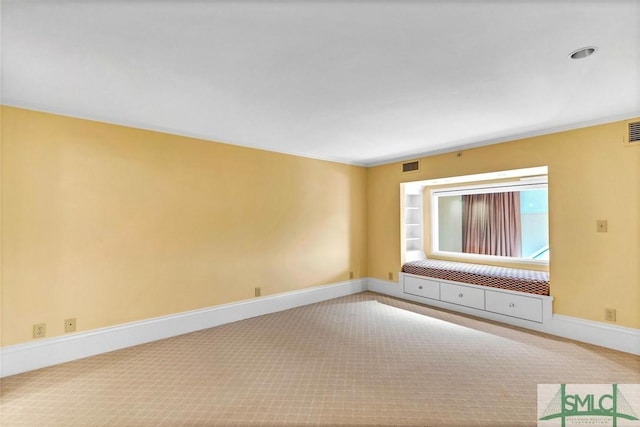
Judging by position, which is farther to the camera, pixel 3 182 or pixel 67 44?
pixel 3 182

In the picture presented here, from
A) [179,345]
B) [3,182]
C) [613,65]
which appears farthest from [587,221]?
[3,182]

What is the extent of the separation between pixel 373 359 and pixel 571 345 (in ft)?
7.21

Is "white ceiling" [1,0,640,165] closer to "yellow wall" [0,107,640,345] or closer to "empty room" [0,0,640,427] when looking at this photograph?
"empty room" [0,0,640,427]

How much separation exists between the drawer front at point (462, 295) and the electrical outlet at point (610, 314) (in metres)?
1.24

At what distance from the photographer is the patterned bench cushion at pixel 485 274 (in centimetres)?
366

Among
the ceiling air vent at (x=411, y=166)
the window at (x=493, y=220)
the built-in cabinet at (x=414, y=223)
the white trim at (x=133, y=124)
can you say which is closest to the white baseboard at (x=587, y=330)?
the window at (x=493, y=220)

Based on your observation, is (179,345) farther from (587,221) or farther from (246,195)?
(587,221)

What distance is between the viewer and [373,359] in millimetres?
2834

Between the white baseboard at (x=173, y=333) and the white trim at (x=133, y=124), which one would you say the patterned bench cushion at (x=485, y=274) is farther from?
the white trim at (x=133, y=124)

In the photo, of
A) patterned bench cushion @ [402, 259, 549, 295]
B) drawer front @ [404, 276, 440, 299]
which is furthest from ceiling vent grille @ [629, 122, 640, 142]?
drawer front @ [404, 276, 440, 299]

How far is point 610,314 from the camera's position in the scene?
122 inches

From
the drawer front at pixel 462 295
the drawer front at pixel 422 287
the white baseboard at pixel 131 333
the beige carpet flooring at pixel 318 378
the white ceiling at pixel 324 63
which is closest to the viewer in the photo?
the white ceiling at pixel 324 63

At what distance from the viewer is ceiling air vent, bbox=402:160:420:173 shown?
4925mm

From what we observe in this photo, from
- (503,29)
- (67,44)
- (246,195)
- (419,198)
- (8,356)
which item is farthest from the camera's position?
(419,198)
